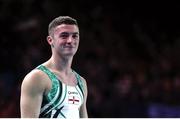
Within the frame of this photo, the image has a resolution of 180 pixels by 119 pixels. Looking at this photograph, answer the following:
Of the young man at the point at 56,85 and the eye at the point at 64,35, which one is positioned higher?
the eye at the point at 64,35

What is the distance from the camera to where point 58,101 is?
3.18 meters

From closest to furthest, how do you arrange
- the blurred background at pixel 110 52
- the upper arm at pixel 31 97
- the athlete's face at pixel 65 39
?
the upper arm at pixel 31 97
the athlete's face at pixel 65 39
the blurred background at pixel 110 52

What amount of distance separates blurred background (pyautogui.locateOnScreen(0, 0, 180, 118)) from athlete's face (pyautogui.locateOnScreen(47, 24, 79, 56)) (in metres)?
2.73

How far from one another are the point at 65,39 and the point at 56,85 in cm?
31

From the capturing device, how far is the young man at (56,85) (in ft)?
10.1

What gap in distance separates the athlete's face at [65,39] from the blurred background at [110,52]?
2.73m

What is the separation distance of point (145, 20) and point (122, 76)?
138 cm

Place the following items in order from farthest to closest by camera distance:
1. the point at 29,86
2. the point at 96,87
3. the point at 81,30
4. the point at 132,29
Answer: the point at 132,29
the point at 81,30
the point at 96,87
the point at 29,86

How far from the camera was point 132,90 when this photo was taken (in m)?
6.57

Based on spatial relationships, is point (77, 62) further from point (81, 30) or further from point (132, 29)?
point (132, 29)

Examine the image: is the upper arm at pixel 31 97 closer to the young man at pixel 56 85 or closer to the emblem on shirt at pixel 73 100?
the young man at pixel 56 85

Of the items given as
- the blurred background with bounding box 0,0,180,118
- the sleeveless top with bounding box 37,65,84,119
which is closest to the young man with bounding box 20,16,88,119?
the sleeveless top with bounding box 37,65,84,119

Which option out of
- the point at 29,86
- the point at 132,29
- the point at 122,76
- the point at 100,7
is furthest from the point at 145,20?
the point at 29,86

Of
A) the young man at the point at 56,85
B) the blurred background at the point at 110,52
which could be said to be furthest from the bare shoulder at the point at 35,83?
the blurred background at the point at 110,52
